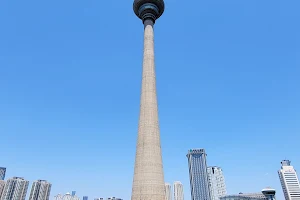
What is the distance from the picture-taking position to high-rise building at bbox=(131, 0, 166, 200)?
29.8 m

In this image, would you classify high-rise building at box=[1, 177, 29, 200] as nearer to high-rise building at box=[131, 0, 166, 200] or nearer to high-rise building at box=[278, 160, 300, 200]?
high-rise building at box=[131, 0, 166, 200]

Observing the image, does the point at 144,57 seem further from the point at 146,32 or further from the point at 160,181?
the point at 160,181

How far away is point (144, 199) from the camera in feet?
95.3

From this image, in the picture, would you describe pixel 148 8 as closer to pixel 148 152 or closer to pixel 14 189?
pixel 148 152

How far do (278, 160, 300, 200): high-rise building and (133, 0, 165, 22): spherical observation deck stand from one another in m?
188

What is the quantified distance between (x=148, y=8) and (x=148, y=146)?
93.5 feet

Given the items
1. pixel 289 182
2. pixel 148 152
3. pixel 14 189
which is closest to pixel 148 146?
pixel 148 152

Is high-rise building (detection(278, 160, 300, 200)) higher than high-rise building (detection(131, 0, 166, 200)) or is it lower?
higher

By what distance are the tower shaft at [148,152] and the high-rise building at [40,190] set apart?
373ft

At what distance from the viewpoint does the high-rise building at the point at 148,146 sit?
29.8 meters

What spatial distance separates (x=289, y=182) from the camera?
179000 mm

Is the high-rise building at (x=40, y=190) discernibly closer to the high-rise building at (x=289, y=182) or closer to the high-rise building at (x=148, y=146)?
the high-rise building at (x=148, y=146)

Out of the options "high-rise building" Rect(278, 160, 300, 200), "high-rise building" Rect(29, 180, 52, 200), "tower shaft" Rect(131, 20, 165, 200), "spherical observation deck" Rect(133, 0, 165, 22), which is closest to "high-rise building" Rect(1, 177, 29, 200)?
"high-rise building" Rect(29, 180, 52, 200)

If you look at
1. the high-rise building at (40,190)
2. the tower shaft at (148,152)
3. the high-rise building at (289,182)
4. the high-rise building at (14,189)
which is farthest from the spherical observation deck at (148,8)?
the high-rise building at (289,182)
